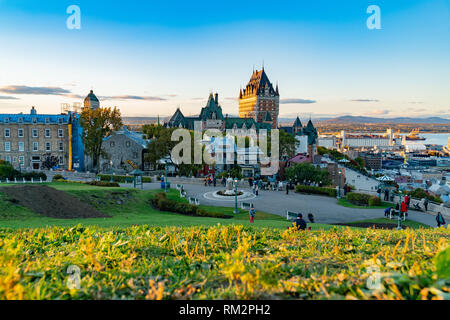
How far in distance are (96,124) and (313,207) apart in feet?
117

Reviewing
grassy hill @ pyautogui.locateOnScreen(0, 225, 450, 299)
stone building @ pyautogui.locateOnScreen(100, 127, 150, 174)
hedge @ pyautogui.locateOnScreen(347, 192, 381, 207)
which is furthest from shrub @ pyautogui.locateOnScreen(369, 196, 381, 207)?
stone building @ pyautogui.locateOnScreen(100, 127, 150, 174)

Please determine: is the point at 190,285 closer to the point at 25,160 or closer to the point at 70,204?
the point at 70,204

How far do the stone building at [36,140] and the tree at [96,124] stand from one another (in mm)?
11795

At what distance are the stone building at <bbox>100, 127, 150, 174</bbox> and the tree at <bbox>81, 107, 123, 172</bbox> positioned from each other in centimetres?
1047

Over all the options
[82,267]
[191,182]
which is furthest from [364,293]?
[191,182]

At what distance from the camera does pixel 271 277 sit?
4398 mm

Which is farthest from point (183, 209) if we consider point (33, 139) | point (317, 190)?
point (33, 139)

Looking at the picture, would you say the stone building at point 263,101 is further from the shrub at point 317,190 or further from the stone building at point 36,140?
the shrub at point 317,190

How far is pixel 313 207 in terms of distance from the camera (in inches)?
1093

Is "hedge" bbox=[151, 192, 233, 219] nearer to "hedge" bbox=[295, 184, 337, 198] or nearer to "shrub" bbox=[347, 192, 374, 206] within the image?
"shrub" bbox=[347, 192, 374, 206]

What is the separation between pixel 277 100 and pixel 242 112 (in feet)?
67.4

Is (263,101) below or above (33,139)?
above

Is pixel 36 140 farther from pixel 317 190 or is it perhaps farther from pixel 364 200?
pixel 364 200
